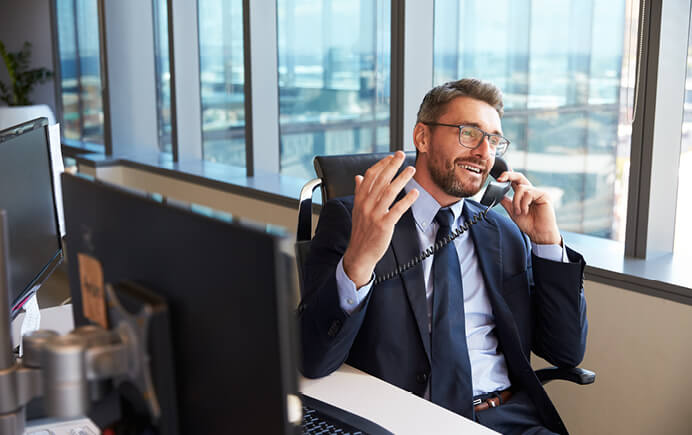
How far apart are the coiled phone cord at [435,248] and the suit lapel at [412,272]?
0.01 metres

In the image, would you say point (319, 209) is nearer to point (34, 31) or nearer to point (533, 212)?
point (533, 212)

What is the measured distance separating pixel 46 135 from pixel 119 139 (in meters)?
4.45

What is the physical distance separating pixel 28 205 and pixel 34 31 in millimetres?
7408

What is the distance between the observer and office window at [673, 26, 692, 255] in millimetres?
2309

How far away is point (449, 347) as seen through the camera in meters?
1.71

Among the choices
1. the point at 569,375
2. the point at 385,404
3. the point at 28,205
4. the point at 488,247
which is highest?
the point at 28,205

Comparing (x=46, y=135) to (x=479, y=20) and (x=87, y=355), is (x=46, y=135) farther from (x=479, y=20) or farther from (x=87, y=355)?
(x=479, y=20)

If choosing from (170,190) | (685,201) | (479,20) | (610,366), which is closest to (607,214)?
(685,201)

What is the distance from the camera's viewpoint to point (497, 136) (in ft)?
6.06

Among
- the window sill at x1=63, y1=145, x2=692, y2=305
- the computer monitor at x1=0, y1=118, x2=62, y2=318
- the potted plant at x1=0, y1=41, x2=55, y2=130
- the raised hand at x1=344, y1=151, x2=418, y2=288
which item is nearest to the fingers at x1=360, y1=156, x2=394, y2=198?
the raised hand at x1=344, y1=151, x2=418, y2=288

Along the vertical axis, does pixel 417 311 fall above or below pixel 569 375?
above

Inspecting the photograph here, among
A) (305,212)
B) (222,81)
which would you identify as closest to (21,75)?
(222,81)

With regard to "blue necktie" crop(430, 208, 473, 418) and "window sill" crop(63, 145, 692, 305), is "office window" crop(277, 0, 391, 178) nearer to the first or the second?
"window sill" crop(63, 145, 692, 305)

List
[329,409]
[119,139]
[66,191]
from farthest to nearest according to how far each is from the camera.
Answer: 1. [119,139]
2. [329,409]
3. [66,191]
